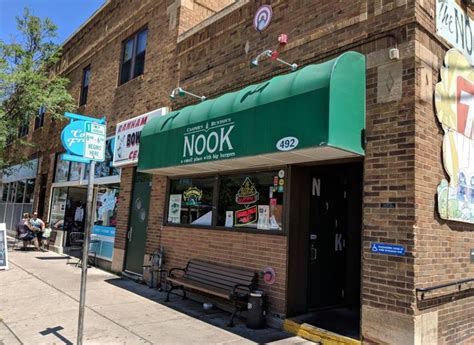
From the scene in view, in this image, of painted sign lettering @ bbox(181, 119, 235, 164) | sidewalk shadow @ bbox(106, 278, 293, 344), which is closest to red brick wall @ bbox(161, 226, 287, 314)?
sidewalk shadow @ bbox(106, 278, 293, 344)

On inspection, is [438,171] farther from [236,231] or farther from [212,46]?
[212,46]

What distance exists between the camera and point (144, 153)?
899 centimetres

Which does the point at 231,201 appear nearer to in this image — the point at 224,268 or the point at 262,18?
the point at 224,268

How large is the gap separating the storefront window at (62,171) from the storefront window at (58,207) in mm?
388

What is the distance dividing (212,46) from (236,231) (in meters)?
4.14

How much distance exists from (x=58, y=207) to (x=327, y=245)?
12316 millimetres

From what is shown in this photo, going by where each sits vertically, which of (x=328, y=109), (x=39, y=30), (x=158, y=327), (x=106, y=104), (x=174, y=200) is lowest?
(x=158, y=327)

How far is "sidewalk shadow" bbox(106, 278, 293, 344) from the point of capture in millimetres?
5969

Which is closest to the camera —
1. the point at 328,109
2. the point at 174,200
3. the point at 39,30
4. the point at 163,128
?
the point at 328,109

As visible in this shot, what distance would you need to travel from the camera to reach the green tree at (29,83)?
50.5 feet

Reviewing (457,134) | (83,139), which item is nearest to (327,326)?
(457,134)

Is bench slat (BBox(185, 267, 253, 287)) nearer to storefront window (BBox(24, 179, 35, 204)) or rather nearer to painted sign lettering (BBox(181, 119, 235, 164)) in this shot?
painted sign lettering (BBox(181, 119, 235, 164))

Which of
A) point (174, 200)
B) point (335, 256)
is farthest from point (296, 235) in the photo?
point (174, 200)

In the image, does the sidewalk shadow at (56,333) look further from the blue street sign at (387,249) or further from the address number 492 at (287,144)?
the blue street sign at (387,249)
